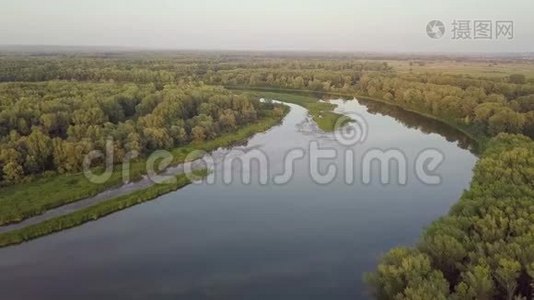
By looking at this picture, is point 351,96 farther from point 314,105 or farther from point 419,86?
point 419,86

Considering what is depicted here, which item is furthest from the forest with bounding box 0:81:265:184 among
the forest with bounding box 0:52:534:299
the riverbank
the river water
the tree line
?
the tree line

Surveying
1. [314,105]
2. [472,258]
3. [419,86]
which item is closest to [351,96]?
[314,105]

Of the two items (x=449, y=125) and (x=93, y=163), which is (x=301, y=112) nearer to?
(x=449, y=125)

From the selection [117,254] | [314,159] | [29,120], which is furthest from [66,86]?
[117,254]

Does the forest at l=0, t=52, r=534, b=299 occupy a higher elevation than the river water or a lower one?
higher

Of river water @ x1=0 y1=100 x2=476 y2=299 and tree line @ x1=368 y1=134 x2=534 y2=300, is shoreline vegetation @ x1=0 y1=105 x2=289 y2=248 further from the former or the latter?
tree line @ x1=368 y1=134 x2=534 y2=300

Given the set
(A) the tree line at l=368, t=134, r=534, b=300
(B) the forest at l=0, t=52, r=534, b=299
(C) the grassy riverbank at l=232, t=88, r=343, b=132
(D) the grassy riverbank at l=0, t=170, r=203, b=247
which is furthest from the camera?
(C) the grassy riverbank at l=232, t=88, r=343, b=132

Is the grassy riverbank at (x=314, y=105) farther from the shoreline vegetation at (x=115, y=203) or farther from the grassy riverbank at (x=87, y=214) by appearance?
the grassy riverbank at (x=87, y=214)

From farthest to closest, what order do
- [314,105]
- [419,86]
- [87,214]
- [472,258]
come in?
[314,105] < [419,86] < [87,214] < [472,258]
